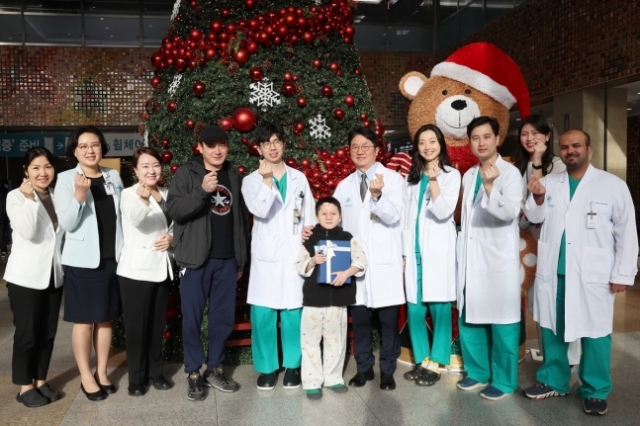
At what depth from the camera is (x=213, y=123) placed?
432 centimetres

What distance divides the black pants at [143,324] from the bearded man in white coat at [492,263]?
1.94 meters

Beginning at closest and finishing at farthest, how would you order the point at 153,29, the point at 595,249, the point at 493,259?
the point at 595,249
the point at 493,259
the point at 153,29

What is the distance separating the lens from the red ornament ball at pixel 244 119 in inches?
166

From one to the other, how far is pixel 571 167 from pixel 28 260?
328 centimetres

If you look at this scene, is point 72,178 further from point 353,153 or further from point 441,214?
point 441,214

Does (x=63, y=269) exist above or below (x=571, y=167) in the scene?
below

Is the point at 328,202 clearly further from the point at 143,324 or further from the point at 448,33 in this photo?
the point at 448,33

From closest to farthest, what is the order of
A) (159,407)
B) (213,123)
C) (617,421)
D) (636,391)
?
(617,421), (159,407), (636,391), (213,123)

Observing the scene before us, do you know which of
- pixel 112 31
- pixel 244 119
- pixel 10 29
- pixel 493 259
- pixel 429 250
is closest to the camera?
pixel 493 259

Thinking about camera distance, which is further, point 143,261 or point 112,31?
point 112,31

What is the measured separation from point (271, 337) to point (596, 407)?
2001mm

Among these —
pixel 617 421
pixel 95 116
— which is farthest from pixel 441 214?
pixel 95 116

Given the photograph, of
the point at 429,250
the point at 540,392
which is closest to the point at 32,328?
the point at 429,250

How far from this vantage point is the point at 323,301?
3.67 metres
